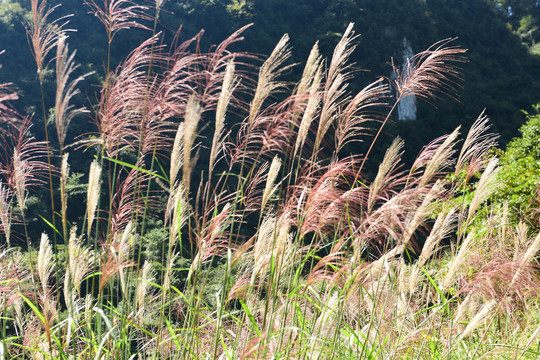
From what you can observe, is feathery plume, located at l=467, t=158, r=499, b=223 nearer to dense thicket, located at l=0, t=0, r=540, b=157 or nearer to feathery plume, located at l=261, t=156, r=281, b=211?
feathery plume, located at l=261, t=156, r=281, b=211

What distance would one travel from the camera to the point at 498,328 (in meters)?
2.75

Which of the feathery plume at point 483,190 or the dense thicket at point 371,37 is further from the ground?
the dense thicket at point 371,37

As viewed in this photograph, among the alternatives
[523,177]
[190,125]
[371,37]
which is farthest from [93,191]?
[371,37]

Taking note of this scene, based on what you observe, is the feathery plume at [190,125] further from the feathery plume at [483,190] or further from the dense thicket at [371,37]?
the dense thicket at [371,37]

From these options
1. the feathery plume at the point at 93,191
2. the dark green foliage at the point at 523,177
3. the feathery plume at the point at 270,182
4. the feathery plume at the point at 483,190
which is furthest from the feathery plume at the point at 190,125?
the dark green foliage at the point at 523,177

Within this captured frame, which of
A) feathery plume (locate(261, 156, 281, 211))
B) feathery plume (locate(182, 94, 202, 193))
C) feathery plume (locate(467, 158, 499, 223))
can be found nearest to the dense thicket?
feathery plume (locate(261, 156, 281, 211))

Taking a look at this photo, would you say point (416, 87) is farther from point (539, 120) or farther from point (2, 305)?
point (539, 120)

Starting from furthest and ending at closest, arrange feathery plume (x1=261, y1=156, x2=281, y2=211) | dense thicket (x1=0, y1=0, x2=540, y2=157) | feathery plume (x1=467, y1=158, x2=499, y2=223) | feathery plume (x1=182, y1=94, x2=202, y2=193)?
dense thicket (x1=0, y1=0, x2=540, y2=157), feathery plume (x1=467, y1=158, x2=499, y2=223), feathery plume (x1=261, y1=156, x2=281, y2=211), feathery plume (x1=182, y1=94, x2=202, y2=193)

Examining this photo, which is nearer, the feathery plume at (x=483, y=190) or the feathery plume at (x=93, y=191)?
the feathery plume at (x=93, y=191)

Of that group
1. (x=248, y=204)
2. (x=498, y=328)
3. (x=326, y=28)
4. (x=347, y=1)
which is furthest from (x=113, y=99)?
(x=347, y=1)

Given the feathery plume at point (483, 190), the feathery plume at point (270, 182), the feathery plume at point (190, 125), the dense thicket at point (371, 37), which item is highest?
the dense thicket at point (371, 37)

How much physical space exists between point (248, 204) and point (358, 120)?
60 centimetres

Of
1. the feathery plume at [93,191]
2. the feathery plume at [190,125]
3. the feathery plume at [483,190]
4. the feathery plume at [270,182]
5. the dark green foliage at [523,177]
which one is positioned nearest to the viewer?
the feathery plume at [190,125]

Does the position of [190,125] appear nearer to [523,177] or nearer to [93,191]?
[93,191]
